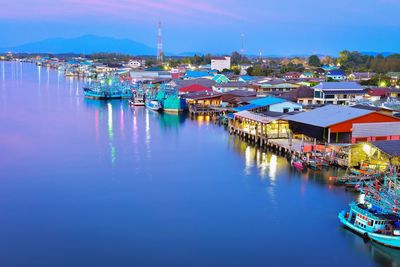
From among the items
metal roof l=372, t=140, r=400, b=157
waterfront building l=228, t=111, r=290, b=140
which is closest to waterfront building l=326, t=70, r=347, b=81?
waterfront building l=228, t=111, r=290, b=140

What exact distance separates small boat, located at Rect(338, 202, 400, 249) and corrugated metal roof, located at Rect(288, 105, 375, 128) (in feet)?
12.6

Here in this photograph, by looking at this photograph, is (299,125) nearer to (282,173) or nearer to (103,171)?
(282,173)

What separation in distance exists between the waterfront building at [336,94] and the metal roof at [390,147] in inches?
342

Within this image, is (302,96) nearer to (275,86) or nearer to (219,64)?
(275,86)

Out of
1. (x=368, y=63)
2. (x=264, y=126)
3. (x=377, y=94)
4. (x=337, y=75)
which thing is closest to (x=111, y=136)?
(x=264, y=126)

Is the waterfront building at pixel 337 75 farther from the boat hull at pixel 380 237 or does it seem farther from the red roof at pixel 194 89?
the boat hull at pixel 380 237

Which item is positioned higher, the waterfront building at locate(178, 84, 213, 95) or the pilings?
the waterfront building at locate(178, 84, 213, 95)

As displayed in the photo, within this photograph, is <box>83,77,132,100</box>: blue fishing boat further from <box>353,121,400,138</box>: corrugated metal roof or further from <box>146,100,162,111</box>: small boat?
<box>353,121,400,138</box>: corrugated metal roof

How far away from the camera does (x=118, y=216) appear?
6.96 metres

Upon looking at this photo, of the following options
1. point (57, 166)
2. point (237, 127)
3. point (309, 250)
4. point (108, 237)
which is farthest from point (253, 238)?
point (237, 127)

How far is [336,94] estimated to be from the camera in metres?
17.4

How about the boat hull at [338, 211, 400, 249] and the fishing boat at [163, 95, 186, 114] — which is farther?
the fishing boat at [163, 95, 186, 114]

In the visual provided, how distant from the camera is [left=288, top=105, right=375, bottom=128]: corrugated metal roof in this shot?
10.2m

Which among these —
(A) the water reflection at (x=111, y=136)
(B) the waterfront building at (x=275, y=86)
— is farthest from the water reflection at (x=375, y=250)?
(B) the waterfront building at (x=275, y=86)
